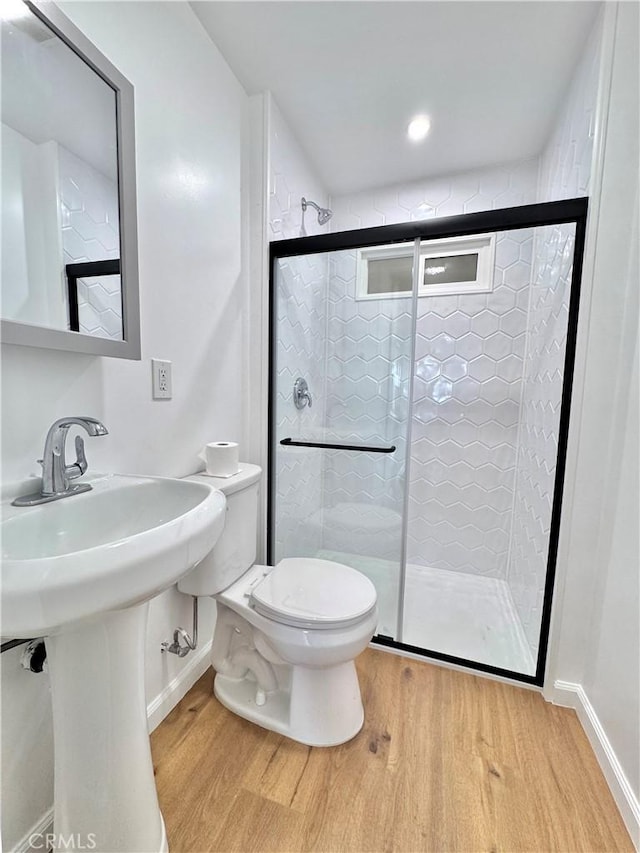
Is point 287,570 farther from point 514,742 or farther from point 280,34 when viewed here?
point 280,34

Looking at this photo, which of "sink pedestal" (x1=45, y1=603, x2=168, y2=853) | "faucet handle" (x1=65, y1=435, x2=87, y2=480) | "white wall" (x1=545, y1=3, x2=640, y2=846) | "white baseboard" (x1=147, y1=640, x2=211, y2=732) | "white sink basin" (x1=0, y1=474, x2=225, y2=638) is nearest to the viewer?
"white sink basin" (x1=0, y1=474, x2=225, y2=638)

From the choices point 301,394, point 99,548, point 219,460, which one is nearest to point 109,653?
point 99,548

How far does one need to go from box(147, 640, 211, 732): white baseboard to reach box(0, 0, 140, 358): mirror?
1097mm

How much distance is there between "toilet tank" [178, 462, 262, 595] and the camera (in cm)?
118

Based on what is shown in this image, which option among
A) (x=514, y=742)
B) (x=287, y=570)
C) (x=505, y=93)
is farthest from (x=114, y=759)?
(x=505, y=93)

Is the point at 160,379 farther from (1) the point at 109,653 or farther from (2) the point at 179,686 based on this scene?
(2) the point at 179,686

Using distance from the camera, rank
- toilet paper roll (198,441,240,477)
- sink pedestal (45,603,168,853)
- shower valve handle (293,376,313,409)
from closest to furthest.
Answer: sink pedestal (45,603,168,853) → toilet paper roll (198,441,240,477) → shower valve handle (293,376,313,409)

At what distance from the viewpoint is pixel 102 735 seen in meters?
0.72

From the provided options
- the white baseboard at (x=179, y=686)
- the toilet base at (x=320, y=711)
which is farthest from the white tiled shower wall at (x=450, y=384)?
the white baseboard at (x=179, y=686)

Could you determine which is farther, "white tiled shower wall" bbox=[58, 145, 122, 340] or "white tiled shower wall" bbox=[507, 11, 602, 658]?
"white tiled shower wall" bbox=[507, 11, 602, 658]

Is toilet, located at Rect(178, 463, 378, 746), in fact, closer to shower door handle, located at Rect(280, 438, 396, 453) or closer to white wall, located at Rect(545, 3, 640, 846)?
shower door handle, located at Rect(280, 438, 396, 453)

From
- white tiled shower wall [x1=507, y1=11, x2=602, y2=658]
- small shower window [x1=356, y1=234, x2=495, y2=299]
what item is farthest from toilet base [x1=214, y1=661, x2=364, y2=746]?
small shower window [x1=356, y1=234, x2=495, y2=299]

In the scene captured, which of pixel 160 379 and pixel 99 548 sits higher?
pixel 160 379

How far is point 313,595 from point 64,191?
1275 millimetres
